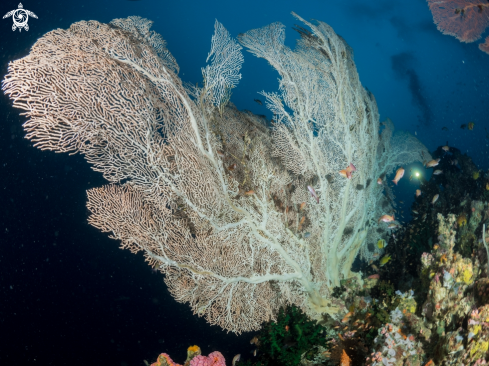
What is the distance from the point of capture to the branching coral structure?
328 cm

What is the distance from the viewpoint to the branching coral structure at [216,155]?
10.7ft

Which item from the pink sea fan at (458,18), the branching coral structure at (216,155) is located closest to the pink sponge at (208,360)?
the branching coral structure at (216,155)

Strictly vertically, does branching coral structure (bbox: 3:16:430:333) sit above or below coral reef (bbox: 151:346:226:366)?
above

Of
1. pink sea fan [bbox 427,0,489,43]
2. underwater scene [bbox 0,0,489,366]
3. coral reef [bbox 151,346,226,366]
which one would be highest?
pink sea fan [bbox 427,0,489,43]

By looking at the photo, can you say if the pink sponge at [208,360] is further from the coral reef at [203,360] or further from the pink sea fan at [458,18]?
the pink sea fan at [458,18]

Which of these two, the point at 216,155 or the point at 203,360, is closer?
the point at 203,360

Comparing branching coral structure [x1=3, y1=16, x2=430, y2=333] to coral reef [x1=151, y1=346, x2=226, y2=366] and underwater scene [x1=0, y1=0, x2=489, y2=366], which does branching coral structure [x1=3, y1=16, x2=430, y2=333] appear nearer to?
underwater scene [x1=0, y1=0, x2=489, y2=366]

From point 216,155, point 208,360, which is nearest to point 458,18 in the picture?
point 216,155

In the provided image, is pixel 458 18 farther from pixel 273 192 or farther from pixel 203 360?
pixel 203 360

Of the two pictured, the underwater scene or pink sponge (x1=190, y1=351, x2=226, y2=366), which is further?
pink sponge (x1=190, y1=351, x2=226, y2=366)

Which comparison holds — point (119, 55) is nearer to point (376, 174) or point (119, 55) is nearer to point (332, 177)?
point (332, 177)

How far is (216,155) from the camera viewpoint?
13.5ft

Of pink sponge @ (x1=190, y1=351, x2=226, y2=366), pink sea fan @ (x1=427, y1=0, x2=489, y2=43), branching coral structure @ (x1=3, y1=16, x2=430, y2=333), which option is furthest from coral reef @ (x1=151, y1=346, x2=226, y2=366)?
pink sea fan @ (x1=427, y1=0, x2=489, y2=43)

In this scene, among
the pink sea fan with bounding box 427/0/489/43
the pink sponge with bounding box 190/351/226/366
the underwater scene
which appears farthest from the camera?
the pink sea fan with bounding box 427/0/489/43
